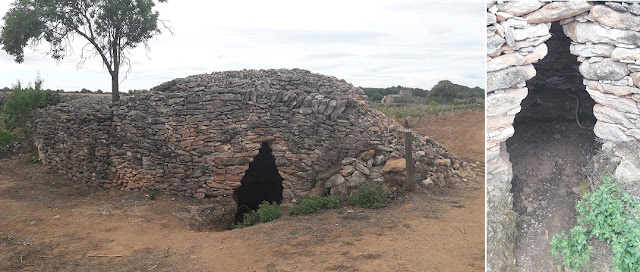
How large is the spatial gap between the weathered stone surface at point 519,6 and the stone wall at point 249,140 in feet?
15.1

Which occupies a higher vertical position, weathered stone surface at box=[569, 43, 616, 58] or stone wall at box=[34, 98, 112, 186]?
weathered stone surface at box=[569, 43, 616, 58]

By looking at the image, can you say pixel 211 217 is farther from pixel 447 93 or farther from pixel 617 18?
pixel 447 93

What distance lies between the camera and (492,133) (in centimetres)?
393

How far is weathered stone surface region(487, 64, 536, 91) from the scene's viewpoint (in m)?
3.66

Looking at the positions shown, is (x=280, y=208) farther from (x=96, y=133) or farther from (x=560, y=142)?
(x=96, y=133)

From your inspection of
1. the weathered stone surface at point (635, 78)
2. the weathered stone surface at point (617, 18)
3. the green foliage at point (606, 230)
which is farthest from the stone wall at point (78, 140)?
the weathered stone surface at point (635, 78)

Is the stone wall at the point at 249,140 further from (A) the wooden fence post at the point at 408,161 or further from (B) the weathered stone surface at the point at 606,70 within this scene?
(B) the weathered stone surface at the point at 606,70

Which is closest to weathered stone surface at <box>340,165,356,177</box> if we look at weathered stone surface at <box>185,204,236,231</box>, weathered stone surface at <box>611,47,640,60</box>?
weathered stone surface at <box>185,204,236,231</box>

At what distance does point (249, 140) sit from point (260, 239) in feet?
10.9

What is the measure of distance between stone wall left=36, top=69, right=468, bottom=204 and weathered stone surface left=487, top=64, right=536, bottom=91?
4.19m

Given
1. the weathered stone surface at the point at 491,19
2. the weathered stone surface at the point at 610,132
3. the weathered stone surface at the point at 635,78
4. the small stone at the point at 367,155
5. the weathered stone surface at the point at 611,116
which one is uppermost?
the weathered stone surface at the point at 491,19

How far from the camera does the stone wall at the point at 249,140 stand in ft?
27.7

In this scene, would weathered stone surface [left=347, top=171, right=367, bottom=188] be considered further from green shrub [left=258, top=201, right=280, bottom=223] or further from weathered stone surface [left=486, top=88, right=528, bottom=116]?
weathered stone surface [left=486, top=88, right=528, bottom=116]

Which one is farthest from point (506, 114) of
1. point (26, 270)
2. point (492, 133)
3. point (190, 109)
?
point (190, 109)
